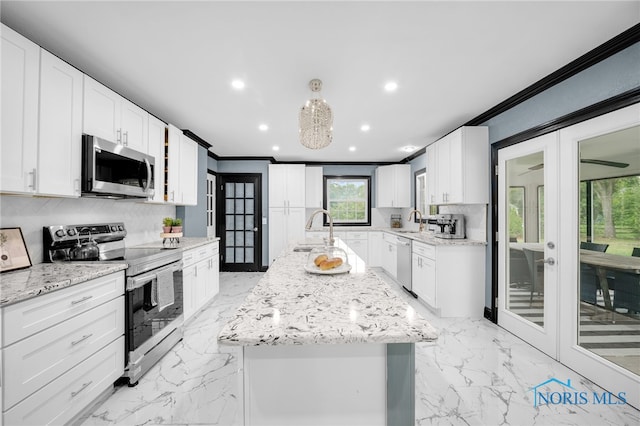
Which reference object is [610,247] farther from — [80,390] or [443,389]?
[80,390]

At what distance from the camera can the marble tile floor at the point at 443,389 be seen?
1.67 meters

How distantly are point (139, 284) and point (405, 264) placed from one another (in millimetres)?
3583

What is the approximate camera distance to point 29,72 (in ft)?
5.32

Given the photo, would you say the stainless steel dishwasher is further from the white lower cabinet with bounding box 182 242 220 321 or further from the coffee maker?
the white lower cabinet with bounding box 182 242 220 321

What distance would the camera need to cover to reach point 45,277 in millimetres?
1544

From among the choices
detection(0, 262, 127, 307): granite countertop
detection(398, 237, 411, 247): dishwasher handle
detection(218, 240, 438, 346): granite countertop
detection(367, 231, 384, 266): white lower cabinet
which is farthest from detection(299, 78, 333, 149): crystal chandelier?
detection(367, 231, 384, 266): white lower cabinet

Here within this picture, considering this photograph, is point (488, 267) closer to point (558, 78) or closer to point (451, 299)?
point (451, 299)

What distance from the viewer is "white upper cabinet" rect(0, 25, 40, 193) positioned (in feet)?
4.92

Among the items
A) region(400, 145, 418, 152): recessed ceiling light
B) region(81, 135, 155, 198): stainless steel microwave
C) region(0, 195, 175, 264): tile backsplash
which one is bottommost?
region(0, 195, 175, 264): tile backsplash

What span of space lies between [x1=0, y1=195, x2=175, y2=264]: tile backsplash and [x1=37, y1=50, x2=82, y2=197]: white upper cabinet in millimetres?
350

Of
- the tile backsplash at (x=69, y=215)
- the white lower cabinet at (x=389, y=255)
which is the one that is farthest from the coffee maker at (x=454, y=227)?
the tile backsplash at (x=69, y=215)

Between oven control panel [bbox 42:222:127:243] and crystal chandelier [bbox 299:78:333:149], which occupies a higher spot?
crystal chandelier [bbox 299:78:333:149]

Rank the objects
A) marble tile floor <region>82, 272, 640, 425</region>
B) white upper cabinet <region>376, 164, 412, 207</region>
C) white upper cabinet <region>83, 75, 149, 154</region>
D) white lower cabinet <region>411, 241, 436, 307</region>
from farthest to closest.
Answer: white upper cabinet <region>376, 164, 412, 207</region> → white lower cabinet <region>411, 241, 436, 307</region> → white upper cabinet <region>83, 75, 149, 154</region> → marble tile floor <region>82, 272, 640, 425</region>

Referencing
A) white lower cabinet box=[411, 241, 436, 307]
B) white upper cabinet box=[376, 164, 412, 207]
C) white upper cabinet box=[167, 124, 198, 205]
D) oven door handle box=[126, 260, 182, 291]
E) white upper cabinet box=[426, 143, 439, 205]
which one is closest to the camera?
oven door handle box=[126, 260, 182, 291]
